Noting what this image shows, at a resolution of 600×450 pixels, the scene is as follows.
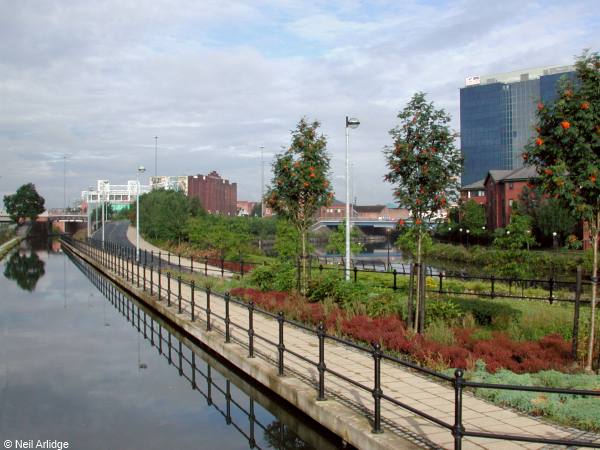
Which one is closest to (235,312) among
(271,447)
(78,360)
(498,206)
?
(78,360)

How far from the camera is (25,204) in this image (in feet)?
431

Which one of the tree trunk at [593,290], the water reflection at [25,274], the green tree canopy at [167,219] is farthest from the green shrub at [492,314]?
the green tree canopy at [167,219]

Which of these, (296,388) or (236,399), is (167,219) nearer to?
(236,399)

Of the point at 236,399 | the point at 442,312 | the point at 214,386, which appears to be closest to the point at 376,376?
the point at 236,399

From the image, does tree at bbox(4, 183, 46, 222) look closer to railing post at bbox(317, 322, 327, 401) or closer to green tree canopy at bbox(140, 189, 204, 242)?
green tree canopy at bbox(140, 189, 204, 242)

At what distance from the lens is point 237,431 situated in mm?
8156

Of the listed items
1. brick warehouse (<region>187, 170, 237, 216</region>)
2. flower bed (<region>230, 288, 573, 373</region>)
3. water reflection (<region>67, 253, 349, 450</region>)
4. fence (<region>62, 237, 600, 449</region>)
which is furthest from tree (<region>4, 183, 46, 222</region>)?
flower bed (<region>230, 288, 573, 373</region>)

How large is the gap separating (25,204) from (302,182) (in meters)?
131

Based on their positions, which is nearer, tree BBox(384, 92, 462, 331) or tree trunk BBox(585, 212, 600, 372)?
tree trunk BBox(585, 212, 600, 372)

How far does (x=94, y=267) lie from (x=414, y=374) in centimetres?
3436

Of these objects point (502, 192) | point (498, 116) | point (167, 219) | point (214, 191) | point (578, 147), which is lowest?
point (167, 219)

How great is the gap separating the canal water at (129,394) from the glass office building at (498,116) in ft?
467

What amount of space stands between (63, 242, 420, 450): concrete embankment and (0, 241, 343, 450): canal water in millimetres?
269

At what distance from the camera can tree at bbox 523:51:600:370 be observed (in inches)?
335
